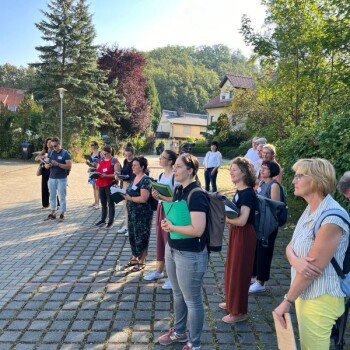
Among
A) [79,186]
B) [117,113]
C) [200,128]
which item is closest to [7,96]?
[200,128]

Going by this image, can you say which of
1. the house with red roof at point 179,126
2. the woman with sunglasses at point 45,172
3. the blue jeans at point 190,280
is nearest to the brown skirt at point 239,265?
the blue jeans at point 190,280

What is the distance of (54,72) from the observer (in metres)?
25.6

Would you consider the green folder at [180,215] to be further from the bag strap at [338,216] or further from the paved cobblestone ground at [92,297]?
the paved cobblestone ground at [92,297]

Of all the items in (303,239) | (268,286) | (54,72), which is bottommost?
(268,286)

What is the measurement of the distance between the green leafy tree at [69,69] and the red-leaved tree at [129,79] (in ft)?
16.7

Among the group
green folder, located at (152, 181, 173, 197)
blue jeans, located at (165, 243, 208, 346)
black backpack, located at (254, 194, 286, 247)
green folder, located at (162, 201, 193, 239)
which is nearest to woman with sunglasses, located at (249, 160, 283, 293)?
black backpack, located at (254, 194, 286, 247)

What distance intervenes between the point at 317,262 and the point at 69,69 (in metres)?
27.0

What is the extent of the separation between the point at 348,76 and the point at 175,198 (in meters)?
5.71

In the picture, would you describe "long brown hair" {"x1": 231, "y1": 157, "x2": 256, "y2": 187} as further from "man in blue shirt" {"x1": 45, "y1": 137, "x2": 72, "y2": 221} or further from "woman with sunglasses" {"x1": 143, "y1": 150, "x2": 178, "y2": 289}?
"man in blue shirt" {"x1": 45, "y1": 137, "x2": 72, "y2": 221}

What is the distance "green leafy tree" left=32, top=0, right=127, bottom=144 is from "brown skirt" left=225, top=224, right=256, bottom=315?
23015 mm

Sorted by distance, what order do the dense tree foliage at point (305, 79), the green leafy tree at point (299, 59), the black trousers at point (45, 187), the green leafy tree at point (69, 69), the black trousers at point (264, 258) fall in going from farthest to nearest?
the green leafy tree at point (69, 69) < the black trousers at point (45, 187) < the green leafy tree at point (299, 59) < the dense tree foliage at point (305, 79) < the black trousers at point (264, 258)

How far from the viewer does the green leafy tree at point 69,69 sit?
25625mm

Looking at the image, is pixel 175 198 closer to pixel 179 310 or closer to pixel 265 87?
pixel 179 310

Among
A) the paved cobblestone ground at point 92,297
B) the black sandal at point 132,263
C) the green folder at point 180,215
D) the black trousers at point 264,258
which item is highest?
the green folder at point 180,215
